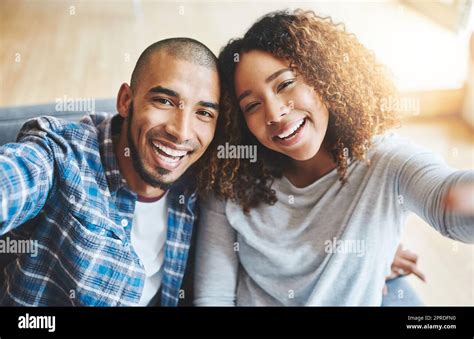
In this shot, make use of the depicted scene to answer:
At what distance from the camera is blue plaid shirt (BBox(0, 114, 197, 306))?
0.98 m

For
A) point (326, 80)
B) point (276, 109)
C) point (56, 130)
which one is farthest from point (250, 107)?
point (56, 130)

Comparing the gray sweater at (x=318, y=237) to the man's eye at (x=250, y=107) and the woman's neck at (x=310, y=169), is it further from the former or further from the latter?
the man's eye at (x=250, y=107)

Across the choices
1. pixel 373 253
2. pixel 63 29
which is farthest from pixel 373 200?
pixel 63 29

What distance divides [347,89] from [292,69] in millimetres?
131

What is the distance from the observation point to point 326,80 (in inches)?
41.4

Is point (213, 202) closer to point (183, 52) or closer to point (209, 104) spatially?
point (209, 104)

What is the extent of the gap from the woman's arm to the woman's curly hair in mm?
84

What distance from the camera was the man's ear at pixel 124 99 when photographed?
108 cm

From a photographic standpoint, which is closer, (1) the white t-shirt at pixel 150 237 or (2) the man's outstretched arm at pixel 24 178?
(2) the man's outstretched arm at pixel 24 178

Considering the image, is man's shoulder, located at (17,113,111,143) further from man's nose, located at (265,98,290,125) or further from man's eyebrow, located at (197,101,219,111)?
man's nose, located at (265,98,290,125)

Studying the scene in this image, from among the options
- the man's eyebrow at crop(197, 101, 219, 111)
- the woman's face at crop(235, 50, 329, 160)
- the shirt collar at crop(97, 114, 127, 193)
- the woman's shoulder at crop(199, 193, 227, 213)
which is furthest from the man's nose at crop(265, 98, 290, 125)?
the shirt collar at crop(97, 114, 127, 193)

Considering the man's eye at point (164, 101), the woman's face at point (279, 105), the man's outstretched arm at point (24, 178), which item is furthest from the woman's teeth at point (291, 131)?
the man's outstretched arm at point (24, 178)

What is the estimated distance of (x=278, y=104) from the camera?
1029 millimetres

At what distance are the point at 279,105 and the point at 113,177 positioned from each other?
38 cm
